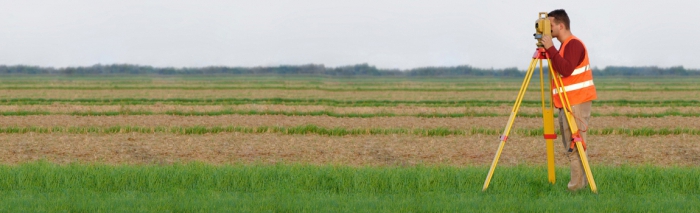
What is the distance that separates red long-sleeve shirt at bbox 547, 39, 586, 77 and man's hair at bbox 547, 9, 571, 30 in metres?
0.26

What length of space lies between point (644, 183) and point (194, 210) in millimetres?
6542

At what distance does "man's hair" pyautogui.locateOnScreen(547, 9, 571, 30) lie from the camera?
31.3 ft

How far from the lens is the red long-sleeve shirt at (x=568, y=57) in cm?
931

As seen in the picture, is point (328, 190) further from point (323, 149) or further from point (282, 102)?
point (282, 102)

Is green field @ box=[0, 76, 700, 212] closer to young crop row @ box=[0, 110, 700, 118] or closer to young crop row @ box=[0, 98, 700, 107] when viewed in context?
young crop row @ box=[0, 110, 700, 118]

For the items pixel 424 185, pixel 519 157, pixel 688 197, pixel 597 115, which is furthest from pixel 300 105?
pixel 688 197

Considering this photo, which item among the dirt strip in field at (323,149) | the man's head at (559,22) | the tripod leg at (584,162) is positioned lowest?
the dirt strip in field at (323,149)

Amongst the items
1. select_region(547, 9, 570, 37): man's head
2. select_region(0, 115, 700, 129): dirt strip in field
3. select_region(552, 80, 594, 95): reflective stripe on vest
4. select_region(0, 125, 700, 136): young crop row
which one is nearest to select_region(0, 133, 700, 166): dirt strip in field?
select_region(0, 125, 700, 136): young crop row

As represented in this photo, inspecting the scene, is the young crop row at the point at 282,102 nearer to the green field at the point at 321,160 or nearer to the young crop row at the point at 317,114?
the green field at the point at 321,160

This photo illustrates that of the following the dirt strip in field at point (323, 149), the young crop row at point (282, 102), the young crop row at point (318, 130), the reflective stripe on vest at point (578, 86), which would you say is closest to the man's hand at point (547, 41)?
the reflective stripe on vest at point (578, 86)

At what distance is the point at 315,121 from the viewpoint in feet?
75.2

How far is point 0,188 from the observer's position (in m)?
11.0

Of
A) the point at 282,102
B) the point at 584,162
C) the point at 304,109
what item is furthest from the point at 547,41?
the point at 282,102

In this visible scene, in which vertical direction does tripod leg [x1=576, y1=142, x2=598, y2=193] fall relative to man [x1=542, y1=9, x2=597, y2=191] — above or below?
below
